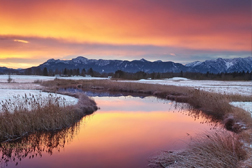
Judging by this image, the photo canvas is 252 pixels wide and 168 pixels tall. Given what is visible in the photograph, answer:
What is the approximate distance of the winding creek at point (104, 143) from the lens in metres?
7.96

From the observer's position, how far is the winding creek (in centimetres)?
796

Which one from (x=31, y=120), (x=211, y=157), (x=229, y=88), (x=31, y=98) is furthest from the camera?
(x=229, y=88)

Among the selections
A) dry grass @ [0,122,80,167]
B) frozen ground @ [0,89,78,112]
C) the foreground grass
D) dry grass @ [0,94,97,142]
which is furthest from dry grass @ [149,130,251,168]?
frozen ground @ [0,89,78,112]

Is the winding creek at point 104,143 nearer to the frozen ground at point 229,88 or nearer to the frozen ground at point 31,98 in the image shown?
the frozen ground at point 31,98

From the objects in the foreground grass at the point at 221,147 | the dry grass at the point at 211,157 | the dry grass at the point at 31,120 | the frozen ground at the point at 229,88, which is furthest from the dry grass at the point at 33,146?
the frozen ground at the point at 229,88

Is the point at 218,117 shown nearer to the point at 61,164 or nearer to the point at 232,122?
the point at 232,122

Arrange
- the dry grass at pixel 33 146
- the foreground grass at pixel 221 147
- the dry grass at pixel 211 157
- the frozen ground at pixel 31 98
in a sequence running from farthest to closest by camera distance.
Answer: the frozen ground at pixel 31 98, the dry grass at pixel 33 146, the foreground grass at pixel 221 147, the dry grass at pixel 211 157

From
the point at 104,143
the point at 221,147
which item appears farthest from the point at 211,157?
the point at 104,143

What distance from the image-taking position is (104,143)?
393 inches

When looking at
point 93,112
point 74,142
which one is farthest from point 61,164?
point 93,112

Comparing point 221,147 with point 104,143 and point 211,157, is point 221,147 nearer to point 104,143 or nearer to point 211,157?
point 211,157

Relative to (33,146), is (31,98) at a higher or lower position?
higher

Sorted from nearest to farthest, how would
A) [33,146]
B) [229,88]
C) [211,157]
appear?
[211,157]
[33,146]
[229,88]

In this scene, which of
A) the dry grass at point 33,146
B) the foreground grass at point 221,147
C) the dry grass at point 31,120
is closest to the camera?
the foreground grass at point 221,147
